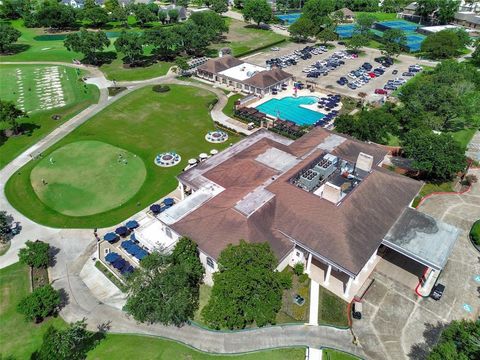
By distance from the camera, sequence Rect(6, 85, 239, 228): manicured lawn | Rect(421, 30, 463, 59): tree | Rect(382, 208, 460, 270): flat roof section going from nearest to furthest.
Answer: Rect(382, 208, 460, 270): flat roof section, Rect(6, 85, 239, 228): manicured lawn, Rect(421, 30, 463, 59): tree

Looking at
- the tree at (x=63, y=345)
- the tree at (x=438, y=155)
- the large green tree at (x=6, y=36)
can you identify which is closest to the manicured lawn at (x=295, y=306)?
the tree at (x=63, y=345)

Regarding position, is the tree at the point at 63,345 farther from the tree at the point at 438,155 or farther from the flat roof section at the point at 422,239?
the tree at the point at 438,155

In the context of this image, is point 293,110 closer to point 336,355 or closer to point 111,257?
point 111,257

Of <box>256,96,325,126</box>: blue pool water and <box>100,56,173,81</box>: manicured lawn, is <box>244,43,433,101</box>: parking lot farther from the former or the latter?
<box>100,56,173,81</box>: manicured lawn

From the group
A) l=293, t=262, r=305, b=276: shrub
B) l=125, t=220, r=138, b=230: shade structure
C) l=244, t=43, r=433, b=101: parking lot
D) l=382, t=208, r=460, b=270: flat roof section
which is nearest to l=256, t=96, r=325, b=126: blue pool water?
l=244, t=43, r=433, b=101: parking lot

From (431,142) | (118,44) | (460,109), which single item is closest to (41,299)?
(431,142)

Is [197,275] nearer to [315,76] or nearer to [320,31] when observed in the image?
[315,76]
